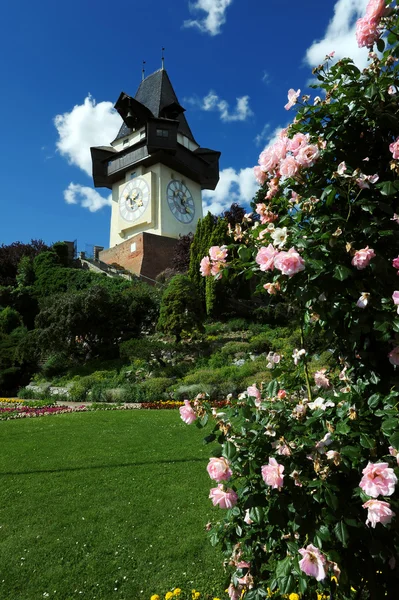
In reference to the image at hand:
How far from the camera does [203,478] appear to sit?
5020 millimetres

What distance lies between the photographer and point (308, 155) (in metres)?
1.82

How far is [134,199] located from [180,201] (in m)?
3.97

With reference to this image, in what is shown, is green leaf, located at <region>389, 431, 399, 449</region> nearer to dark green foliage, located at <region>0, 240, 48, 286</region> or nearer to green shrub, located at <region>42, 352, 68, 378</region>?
green shrub, located at <region>42, 352, 68, 378</region>

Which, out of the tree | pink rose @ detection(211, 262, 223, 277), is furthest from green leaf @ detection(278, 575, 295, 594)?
the tree

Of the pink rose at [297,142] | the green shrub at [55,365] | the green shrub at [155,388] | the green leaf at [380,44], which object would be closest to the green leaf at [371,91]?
the green leaf at [380,44]

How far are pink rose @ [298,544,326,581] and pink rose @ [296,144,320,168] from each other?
151 centimetres

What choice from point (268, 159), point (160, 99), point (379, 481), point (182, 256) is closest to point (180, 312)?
point (182, 256)

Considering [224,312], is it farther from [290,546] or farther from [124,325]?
[290,546]

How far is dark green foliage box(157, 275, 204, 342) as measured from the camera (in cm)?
1628

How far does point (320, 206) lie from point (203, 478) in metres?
4.09

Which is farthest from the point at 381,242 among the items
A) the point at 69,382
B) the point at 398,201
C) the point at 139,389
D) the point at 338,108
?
the point at 69,382

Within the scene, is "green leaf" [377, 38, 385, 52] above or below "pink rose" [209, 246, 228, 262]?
above

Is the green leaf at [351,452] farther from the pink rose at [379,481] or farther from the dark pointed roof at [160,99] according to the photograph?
the dark pointed roof at [160,99]

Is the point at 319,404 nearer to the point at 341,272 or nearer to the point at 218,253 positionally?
the point at 341,272
